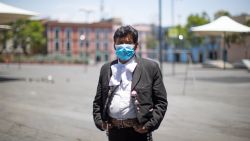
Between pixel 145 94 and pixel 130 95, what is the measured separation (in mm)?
126

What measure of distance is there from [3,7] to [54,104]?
8117 millimetres

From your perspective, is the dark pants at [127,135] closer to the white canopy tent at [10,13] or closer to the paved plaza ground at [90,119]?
the paved plaza ground at [90,119]

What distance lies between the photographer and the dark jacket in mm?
2988

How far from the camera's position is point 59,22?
3487 inches

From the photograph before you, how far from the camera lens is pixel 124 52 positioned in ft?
10.0

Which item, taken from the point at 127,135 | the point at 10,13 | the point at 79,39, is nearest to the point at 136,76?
the point at 127,135

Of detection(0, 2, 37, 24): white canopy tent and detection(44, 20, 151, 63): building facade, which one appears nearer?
detection(0, 2, 37, 24): white canopy tent

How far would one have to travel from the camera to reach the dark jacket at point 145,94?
2988 mm

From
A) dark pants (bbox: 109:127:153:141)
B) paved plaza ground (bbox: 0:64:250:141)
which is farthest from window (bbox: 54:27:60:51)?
dark pants (bbox: 109:127:153:141)

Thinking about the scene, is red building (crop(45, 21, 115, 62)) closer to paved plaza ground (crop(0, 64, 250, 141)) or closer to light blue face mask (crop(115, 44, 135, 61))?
paved plaza ground (crop(0, 64, 250, 141))

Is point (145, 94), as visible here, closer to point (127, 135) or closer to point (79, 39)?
point (127, 135)

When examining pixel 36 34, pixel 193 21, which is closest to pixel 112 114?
pixel 193 21

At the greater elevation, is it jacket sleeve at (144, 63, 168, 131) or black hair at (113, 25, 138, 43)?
black hair at (113, 25, 138, 43)

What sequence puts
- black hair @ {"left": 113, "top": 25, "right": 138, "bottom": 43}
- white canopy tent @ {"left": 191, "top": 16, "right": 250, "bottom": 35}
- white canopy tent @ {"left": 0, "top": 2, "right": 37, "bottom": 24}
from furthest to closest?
white canopy tent @ {"left": 0, "top": 2, "right": 37, "bottom": 24} → white canopy tent @ {"left": 191, "top": 16, "right": 250, "bottom": 35} → black hair @ {"left": 113, "top": 25, "right": 138, "bottom": 43}
